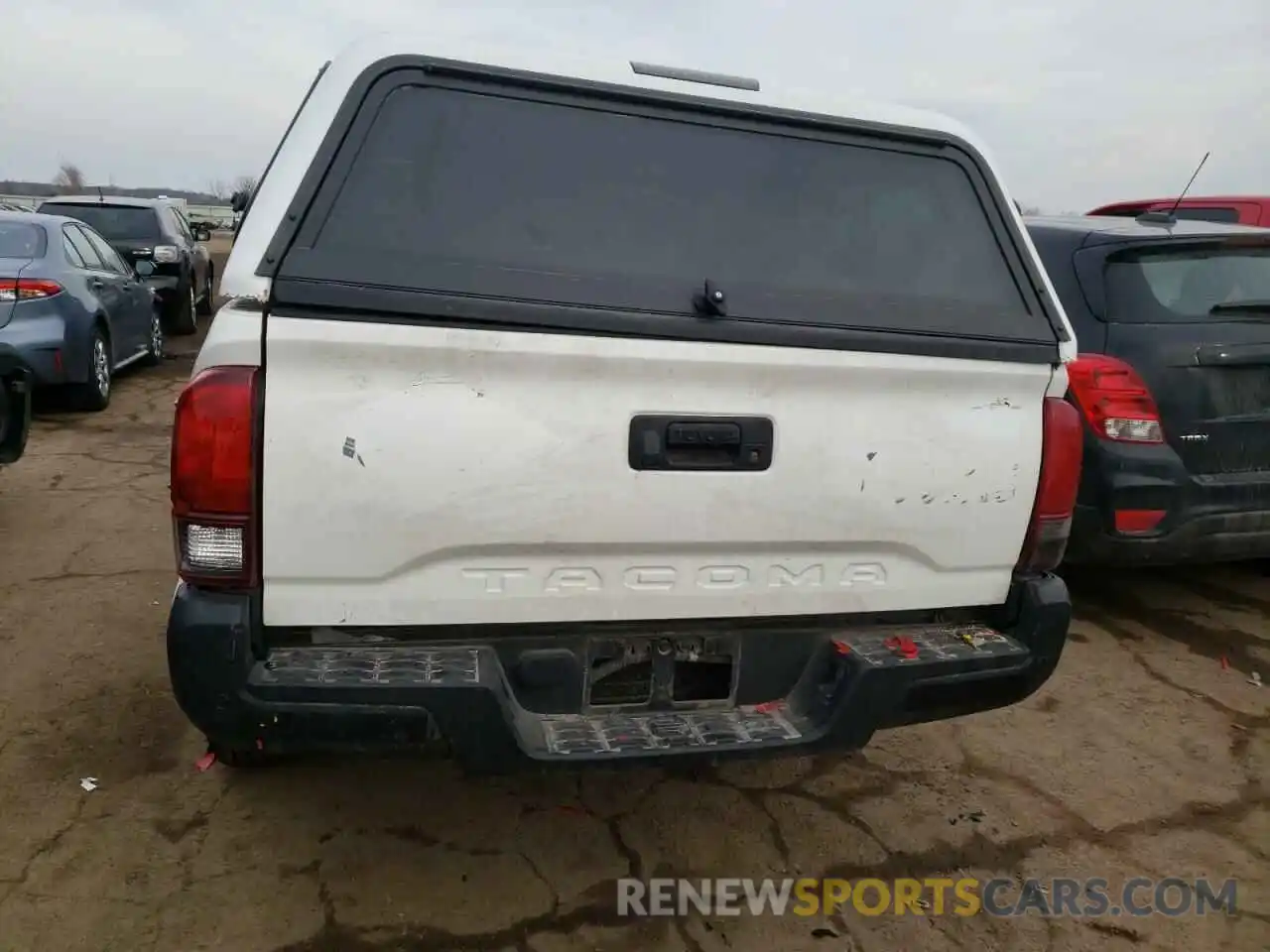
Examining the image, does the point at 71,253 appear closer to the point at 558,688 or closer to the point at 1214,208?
the point at 558,688

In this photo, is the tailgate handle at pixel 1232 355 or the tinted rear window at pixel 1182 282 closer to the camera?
the tailgate handle at pixel 1232 355

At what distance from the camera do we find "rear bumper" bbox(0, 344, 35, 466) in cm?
500

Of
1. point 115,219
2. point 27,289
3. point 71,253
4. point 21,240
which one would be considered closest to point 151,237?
point 115,219

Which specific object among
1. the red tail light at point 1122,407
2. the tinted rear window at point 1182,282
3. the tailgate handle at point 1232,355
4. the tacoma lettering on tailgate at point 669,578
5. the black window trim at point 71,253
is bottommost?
the black window trim at point 71,253

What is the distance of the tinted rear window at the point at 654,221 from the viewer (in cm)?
210

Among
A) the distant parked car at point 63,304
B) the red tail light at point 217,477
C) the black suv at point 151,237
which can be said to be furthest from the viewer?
the black suv at point 151,237

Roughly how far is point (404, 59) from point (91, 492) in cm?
458

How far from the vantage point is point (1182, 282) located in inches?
167

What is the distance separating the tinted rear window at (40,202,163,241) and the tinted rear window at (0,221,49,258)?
4.24 m

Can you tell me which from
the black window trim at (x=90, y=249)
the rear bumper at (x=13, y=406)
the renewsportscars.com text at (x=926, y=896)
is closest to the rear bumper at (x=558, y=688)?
the renewsportscars.com text at (x=926, y=896)

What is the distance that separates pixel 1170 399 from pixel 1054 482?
1.96 m

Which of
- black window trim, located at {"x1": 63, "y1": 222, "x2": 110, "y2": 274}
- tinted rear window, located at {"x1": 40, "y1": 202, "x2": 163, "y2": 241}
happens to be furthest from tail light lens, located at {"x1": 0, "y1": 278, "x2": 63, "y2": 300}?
tinted rear window, located at {"x1": 40, "y1": 202, "x2": 163, "y2": 241}

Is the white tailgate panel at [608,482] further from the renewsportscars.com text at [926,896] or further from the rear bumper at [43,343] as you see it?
the rear bumper at [43,343]

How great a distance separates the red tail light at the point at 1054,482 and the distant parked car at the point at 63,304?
623cm
